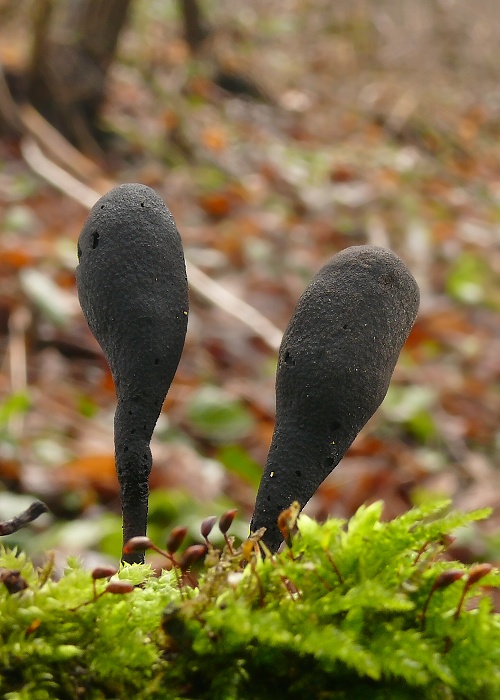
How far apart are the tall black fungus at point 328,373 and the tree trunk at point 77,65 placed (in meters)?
5.21

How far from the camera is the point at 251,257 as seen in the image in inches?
204

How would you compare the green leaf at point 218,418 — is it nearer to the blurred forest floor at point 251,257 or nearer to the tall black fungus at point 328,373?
the blurred forest floor at point 251,257

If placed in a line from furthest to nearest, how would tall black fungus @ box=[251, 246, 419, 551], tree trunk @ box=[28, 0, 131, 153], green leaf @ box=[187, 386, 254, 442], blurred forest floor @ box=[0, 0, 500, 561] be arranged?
tree trunk @ box=[28, 0, 131, 153]
green leaf @ box=[187, 386, 254, 442]
blurred forest floor @ box=[0, 0, 500, 561]
tall black fungus @ box=[251, 246, 419, 551]

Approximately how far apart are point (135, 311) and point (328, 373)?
225 mm

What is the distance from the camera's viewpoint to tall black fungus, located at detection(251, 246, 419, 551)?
2.97 ft

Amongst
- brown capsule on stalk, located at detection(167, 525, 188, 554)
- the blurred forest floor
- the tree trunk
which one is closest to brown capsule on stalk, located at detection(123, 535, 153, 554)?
brown capsule on stalk, located at detection(167, 525, 188, 554)

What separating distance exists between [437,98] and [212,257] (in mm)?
8094

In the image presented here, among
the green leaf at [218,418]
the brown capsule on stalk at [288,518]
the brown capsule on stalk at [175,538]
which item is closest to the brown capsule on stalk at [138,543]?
the brown capsule on stalk at [175,538]

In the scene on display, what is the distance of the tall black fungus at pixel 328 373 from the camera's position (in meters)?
0.91

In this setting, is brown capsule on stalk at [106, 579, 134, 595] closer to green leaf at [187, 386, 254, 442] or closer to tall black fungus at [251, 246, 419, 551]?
tall black fungus at [251, 246, 419, 551]

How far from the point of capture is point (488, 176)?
9984mm

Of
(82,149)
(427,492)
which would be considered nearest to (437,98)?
(82,149)

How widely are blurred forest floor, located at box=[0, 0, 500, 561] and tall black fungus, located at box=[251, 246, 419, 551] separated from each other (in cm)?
156

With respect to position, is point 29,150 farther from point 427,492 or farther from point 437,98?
point 437,98
